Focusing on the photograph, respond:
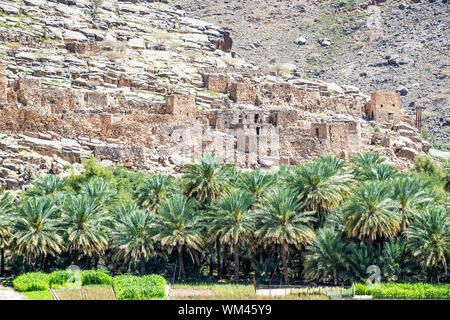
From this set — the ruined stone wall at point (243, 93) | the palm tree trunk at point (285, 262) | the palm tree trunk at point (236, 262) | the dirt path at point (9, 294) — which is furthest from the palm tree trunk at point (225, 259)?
the ruined stone wall at point (243, 93)

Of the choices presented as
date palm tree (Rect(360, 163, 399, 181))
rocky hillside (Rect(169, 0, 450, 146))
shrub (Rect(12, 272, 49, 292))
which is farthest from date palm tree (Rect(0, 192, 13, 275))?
rocky hillside (Rect(169, 0, 450, 146))

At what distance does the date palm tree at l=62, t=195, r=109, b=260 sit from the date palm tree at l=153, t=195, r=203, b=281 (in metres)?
2.92

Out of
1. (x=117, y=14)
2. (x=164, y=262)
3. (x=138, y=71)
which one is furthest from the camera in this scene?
(x=117, y=14)

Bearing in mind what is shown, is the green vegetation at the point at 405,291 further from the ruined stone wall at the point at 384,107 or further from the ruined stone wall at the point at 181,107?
the ruined stone wall at the point at 384,107

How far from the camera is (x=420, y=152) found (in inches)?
2584

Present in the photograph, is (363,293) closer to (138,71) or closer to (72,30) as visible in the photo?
(138,71)

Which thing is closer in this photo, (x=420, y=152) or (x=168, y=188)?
(x=168, y=188)

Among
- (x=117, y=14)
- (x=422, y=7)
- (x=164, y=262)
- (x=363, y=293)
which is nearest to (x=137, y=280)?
(x=164, y=262)

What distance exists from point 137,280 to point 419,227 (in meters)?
14.3

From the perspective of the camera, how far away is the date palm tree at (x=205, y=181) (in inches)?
1652

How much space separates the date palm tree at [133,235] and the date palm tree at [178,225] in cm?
59

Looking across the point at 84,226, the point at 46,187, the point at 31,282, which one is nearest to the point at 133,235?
the point at 84,226

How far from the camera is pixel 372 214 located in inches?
1505
